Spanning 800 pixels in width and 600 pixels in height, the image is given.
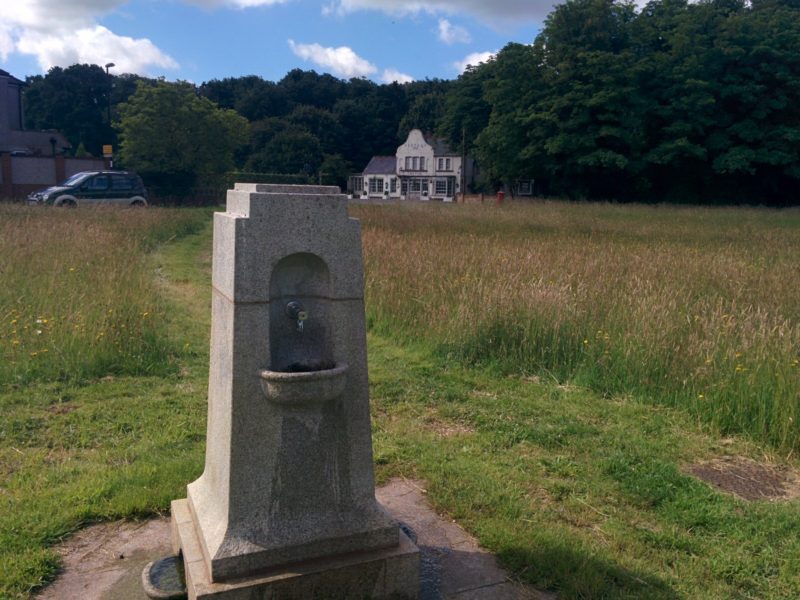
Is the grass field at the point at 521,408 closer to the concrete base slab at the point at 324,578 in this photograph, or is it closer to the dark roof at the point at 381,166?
the concrete base slab at the point at 324,578

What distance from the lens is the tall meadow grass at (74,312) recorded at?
6.32 meters

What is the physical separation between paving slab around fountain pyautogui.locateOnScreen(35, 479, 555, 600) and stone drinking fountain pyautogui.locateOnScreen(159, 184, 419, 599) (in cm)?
27

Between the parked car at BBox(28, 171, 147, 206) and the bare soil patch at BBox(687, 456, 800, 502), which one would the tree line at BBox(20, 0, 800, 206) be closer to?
the parked car at BBox(28, 171, 147, 206)

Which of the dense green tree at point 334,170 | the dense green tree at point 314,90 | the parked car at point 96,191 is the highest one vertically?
the dense green tree at point 314,90

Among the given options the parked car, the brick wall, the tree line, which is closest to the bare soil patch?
the parked car

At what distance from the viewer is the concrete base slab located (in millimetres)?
2852

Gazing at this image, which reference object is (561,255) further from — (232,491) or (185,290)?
(232,491)

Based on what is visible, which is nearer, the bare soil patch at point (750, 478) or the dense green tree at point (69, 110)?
the bare soil patch at point (750, 478)

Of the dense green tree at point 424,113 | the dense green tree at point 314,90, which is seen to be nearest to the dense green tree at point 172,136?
the dense green tree at point 424,113

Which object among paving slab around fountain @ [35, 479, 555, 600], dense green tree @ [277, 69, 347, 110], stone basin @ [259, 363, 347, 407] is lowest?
paving slab around fountain @ [35, 479, 555, 600]

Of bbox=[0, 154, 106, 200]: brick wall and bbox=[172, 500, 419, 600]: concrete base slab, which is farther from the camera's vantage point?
bbox=[0, 154, 106, 200]: brick wall

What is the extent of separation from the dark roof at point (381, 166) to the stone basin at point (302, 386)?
76.7 m

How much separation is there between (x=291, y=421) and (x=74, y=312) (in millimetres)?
4967

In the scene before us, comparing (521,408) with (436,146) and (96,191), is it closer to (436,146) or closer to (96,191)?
(96,191)
